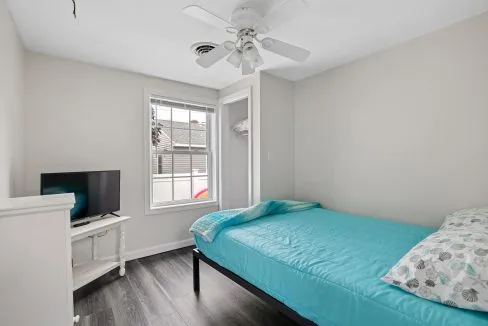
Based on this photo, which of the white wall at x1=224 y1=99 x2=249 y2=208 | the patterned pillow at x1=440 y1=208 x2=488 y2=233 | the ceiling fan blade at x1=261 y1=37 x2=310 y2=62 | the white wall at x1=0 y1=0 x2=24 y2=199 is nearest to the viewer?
the patterned pillow at x1=440 y1=208 x2=488 y2=233

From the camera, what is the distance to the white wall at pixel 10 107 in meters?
1.66

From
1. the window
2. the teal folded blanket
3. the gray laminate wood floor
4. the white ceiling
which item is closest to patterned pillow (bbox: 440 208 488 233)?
the gray laminate wood floor

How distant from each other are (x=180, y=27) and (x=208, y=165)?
6.98 feet

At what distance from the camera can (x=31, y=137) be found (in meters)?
2.48

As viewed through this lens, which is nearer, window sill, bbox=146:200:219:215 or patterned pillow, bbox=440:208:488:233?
patterned pillow, bbox=440:208:488:233

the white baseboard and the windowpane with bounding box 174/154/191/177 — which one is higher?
the windowpane with bounding box 174/154/191/177

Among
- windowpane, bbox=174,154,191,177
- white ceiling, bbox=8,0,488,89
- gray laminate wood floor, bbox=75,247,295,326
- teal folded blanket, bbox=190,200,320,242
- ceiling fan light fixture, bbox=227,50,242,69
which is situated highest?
white ceiling, bbox=8,0,488,89

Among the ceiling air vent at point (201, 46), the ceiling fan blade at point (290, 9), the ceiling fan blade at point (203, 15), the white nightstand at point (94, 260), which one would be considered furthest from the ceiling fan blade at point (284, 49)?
the white nightstand at point (94, 260)

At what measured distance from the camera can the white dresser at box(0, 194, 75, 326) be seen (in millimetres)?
1117

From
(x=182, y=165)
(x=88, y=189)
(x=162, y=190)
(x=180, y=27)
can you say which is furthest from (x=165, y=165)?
(x=180, y=27)

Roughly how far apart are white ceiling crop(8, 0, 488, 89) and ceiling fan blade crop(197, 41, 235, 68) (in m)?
0.26

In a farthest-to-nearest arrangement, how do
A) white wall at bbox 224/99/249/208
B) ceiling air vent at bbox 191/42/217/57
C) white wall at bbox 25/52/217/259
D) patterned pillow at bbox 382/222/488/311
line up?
white wall at bbox 224/99/249/208, white wall at bbox 25/52/217/259, ceiling air vent at bbox 191/42/217/57, patterned pillow at bbox 382/222/488/311

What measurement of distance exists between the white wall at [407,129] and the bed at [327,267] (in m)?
0.46

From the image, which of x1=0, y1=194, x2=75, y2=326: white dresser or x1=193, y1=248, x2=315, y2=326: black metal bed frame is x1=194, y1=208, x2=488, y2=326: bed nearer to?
x1=193, y1=248, x2=315, y2=326: black metal bed frame
